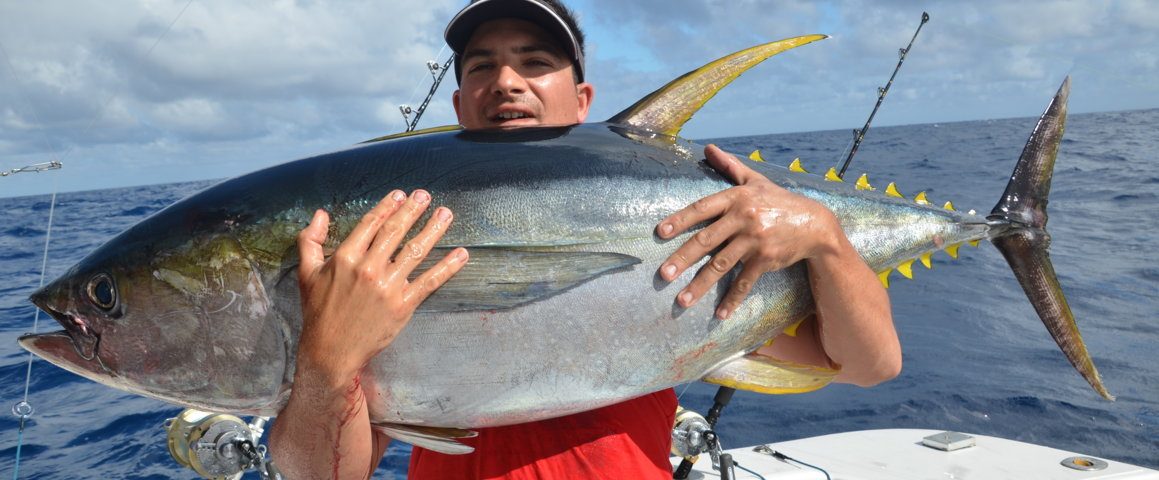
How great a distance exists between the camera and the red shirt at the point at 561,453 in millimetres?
1690

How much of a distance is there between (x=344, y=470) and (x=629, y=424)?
2.19 ft

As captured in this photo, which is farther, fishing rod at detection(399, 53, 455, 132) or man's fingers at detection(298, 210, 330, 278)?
fishing rod at detection(399, 53, 455, 132)

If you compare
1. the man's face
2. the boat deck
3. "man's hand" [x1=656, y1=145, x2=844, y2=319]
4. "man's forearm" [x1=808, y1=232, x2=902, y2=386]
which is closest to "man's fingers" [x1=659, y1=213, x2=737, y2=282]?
"man's hand" [x1=656, y1=145, x2=844, y2=319]

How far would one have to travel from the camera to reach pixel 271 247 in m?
1.43

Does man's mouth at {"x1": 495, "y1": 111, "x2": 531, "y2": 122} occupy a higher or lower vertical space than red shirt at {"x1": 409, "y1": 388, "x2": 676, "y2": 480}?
higher

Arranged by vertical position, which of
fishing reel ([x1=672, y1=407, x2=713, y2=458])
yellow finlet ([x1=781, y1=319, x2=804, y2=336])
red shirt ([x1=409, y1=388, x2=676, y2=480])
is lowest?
fishing reel ([x1=672, y1=407, x2=713, y2=458])

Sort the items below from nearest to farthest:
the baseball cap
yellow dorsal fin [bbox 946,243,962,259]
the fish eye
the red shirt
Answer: the fish eye
the red shirt
the baseball cap
yellow dorsal fin [bbox 946,243,962,259]

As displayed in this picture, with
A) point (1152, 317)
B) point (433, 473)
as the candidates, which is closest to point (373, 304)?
point (433, 473)

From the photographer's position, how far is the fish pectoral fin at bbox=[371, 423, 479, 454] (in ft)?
4.76

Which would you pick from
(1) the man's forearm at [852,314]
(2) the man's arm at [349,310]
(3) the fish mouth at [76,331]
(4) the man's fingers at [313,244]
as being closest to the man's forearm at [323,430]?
(2) the man's arm at [349,310]

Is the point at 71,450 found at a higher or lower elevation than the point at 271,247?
lower

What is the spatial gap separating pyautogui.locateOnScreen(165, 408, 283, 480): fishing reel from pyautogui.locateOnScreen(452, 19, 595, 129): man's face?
4.60 ft

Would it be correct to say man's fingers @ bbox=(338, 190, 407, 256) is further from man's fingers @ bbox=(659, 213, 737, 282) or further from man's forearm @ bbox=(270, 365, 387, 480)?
man's fingers @ bbox=(659, 213, 737, 282)

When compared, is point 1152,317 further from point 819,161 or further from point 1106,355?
point 819,161
